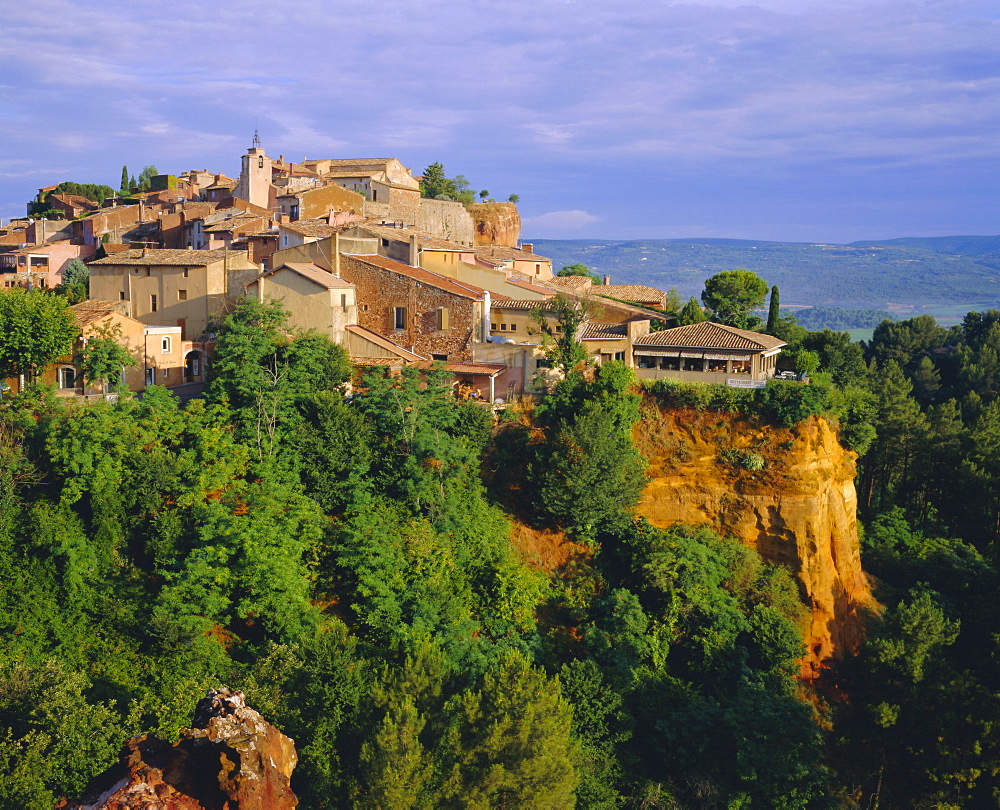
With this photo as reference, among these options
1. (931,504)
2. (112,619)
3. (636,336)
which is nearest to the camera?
(112,619)

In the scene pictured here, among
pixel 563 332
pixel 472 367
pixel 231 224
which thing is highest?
pixel 231 224

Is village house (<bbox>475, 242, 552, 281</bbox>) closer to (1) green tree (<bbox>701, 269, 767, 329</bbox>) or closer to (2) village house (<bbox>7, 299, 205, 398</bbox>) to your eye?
(1) green tree (<bbox>701, 269, 767, 329</bbox>)

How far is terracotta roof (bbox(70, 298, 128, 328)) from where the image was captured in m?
31.7

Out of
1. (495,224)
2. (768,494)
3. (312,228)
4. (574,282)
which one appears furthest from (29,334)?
(495,224)

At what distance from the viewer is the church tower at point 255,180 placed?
5609cm

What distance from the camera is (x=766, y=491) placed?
30391 millimetres

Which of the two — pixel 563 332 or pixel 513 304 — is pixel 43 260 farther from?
pixel 563 332

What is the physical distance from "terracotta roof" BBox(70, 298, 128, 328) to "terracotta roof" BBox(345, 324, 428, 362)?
8.21 meters

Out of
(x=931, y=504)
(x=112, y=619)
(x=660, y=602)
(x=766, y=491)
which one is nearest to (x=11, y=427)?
(x=112, y=619)

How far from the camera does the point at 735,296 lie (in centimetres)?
4744

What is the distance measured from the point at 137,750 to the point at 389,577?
9794 mm

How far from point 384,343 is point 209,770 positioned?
20.5 meters

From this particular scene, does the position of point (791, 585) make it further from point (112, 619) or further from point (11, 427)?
point (11, 427)

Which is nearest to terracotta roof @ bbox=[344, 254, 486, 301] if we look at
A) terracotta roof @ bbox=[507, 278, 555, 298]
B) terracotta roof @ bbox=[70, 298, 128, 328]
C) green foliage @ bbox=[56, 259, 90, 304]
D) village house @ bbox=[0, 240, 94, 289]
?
terracotta roof @ bbox=[507, 278, 555, 298]
